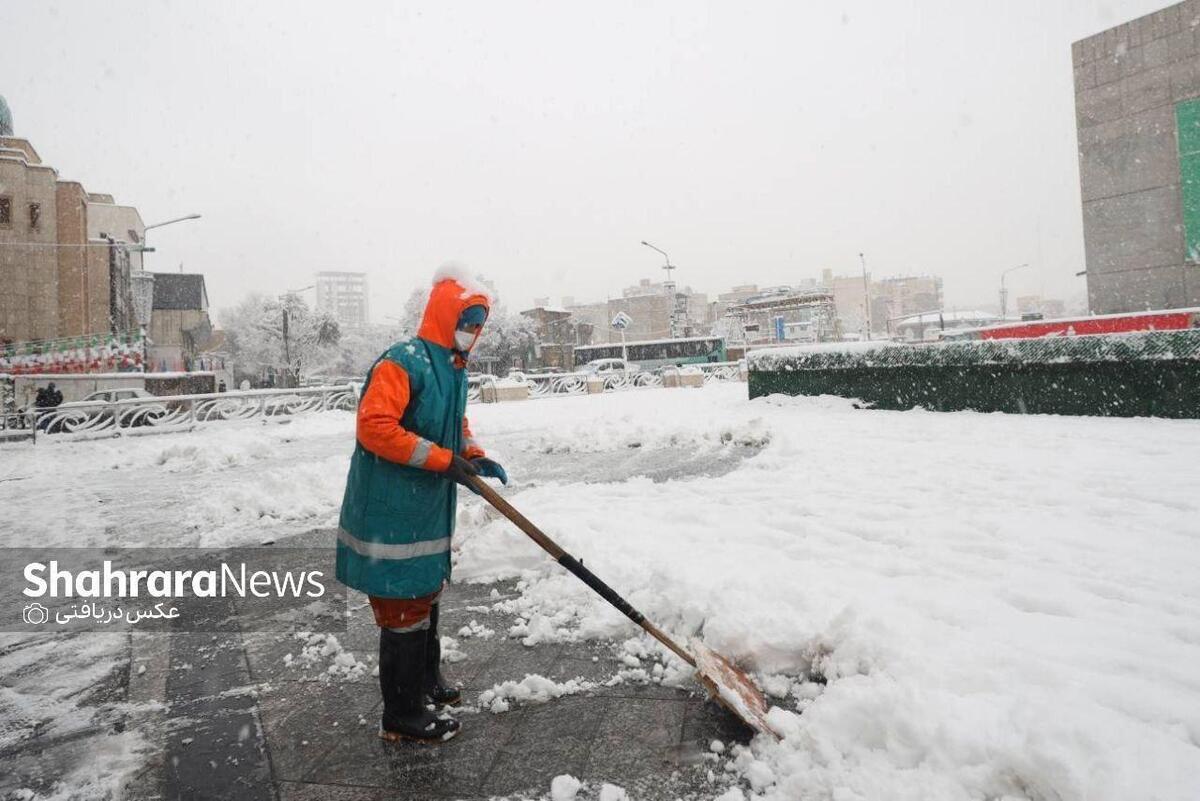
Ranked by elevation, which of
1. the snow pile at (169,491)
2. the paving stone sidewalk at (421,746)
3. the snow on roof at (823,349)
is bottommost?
the paving stone sidewalk at (421,746)

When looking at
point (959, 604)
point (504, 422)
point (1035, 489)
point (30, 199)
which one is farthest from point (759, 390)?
point (30, 199)

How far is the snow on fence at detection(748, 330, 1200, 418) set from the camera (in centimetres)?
837

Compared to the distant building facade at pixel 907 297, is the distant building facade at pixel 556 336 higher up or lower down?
lower down

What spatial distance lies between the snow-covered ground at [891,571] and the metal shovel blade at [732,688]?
77 mm

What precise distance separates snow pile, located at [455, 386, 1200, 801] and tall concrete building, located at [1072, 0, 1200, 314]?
1935 cm

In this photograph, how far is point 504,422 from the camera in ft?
50.7

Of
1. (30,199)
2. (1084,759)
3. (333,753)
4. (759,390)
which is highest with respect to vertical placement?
(30,199)

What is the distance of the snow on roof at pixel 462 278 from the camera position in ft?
8.37

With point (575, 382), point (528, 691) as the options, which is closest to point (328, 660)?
point (528, 691)

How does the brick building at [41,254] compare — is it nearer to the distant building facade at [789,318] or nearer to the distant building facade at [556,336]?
the distant building facade at [556,336]

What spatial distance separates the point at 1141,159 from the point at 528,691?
27973mm

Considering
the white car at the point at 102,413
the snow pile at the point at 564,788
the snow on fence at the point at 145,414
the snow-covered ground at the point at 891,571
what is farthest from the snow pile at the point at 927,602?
the white car at the point at 102,413

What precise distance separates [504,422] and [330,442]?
4.13 meters

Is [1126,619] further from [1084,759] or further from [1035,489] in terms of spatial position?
[1035,489]
